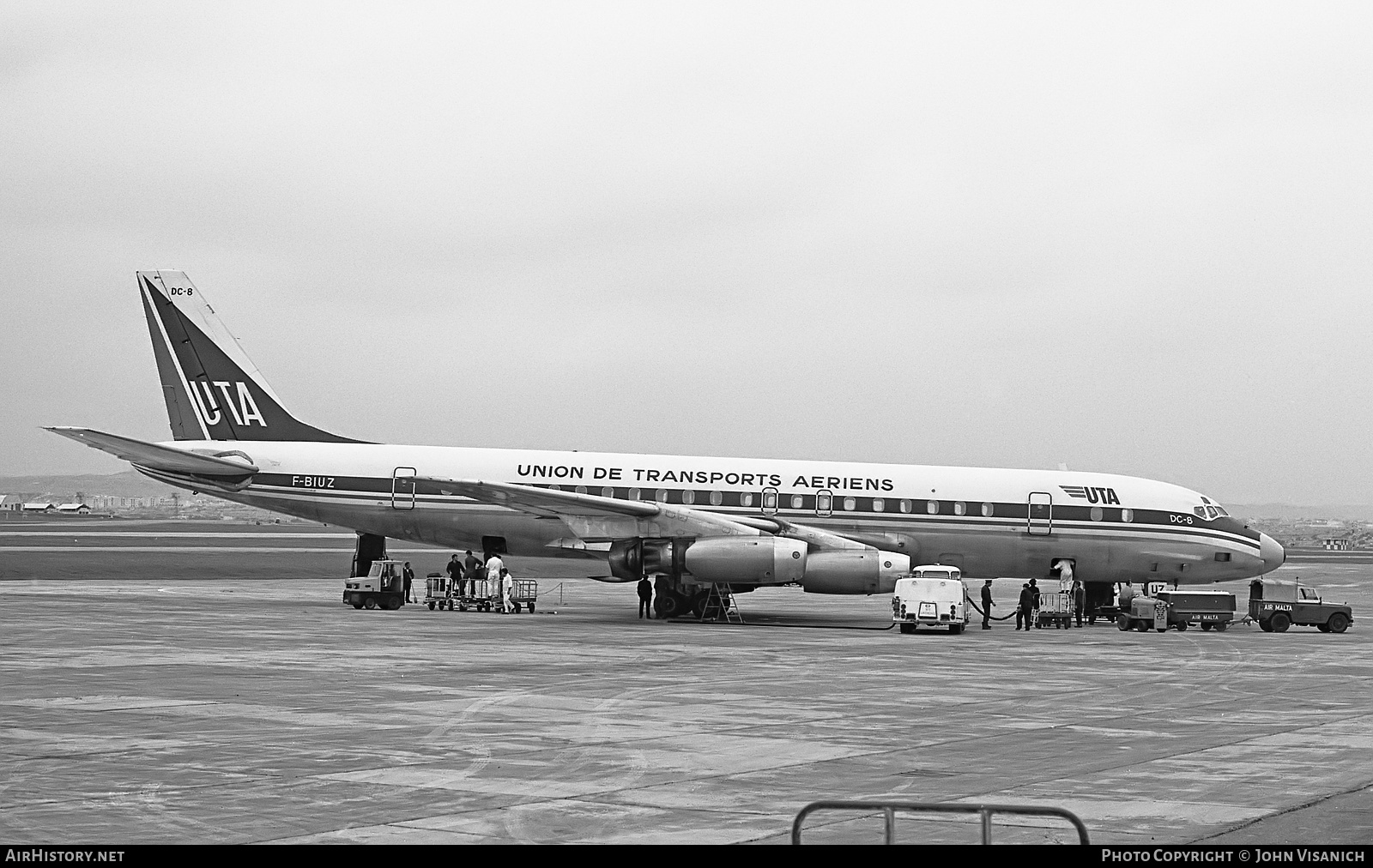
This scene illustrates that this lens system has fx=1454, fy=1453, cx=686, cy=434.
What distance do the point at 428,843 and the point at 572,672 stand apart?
1181 centimetres

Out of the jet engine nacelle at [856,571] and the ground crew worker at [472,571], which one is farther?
the ground crew worker at [472,571]

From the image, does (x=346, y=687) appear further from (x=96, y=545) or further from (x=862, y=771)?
(x=96, y=545)

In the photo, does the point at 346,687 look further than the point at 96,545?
No

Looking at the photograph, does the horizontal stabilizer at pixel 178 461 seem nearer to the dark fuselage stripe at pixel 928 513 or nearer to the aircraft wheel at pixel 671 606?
the dark fuselage stripe at pixel 928 513

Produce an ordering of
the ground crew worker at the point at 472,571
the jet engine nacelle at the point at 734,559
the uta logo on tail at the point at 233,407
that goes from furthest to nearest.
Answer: the uta logo on tail at the point at 233,407
the ground crew worker at the point at 472,571
the jet engine nacelle at the point at 734,559

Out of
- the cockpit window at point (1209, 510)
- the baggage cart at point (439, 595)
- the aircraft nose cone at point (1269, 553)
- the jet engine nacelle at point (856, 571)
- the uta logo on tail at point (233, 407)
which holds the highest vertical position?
the uta logo on tail at point (233, 407)

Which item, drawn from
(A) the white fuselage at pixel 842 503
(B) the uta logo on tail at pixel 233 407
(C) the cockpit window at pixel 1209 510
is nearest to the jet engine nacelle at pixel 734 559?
(A) the white fuselage at pixel 842 503

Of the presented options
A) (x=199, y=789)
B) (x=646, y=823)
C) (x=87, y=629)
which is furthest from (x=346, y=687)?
(x=87, y=629)

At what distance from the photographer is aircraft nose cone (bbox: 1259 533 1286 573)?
3794 centimetres

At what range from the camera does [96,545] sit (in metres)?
82.6

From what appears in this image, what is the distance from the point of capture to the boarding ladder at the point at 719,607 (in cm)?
3581

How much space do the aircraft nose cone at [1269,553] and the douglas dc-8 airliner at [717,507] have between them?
0.06 metres

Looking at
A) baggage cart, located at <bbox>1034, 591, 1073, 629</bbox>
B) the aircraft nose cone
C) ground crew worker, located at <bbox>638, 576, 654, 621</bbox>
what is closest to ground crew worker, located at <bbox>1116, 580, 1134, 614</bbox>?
baggage cart, located at <bbox>1034, 591, 1073, 629</bbox>

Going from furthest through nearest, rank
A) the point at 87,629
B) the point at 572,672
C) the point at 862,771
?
1. the point at 87,629
2. the point at 572,672
3. the point at 862,771
